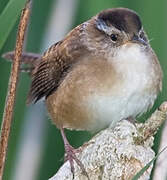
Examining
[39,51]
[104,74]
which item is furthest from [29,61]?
[104,74]

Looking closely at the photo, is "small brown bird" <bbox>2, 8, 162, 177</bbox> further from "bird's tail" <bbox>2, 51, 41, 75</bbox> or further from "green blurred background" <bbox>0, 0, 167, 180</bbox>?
"bird's tail" <bbox>2, 51, 41, 75</bbox>

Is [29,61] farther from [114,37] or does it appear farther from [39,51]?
[114,37]

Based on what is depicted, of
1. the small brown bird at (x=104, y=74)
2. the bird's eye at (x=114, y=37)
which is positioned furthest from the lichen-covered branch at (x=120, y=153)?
the bird's eye at (x=114, y=37)

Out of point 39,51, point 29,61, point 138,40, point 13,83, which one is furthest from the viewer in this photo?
point 29,61

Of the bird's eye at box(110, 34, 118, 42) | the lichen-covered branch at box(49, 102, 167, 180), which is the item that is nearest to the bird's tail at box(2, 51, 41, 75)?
the bird's eye at box(110, 34, 118, 42)

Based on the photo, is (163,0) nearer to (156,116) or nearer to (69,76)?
(69,76)

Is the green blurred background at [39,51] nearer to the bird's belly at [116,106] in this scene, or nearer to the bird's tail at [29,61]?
the bird's belly at [116,106]
